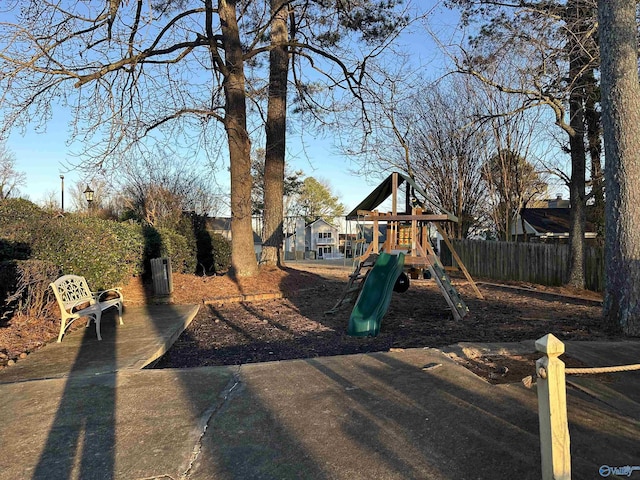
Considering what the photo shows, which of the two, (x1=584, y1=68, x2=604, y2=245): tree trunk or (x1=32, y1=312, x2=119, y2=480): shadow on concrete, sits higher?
(x1=584, y1=68, x2=604, y2=245): tree trunk

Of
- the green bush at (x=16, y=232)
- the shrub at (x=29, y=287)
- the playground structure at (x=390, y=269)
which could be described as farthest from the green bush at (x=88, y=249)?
the playground structure at (x=390, y=269)

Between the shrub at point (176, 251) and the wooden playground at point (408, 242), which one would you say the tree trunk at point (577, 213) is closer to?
the wooden playground at point (408, 242)

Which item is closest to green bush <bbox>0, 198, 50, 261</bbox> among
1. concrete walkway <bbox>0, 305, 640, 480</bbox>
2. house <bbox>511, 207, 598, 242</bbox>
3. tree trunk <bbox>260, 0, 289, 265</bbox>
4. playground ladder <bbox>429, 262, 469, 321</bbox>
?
concrete walkway <bbox>0, 305, 640, 480</bbox>

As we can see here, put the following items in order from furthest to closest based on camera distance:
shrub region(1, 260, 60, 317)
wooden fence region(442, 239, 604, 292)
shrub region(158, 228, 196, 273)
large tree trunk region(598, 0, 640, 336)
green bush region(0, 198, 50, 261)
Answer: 1. wooden fence region(442, 239, 604, 292)
2. shrub region(158, 228, 196, 273)
3. green bush region(0, 198, 50, 261)
4. shrub region(1, 260, 60, 317)
5. large tree trunk region(598, 0, 640, 336)

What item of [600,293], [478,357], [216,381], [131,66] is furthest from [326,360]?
[600,293]

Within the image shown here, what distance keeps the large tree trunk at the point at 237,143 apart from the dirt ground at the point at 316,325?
0.87 metres

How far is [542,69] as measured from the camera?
1079 centimetres

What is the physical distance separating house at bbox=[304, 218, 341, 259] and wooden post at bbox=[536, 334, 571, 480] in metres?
70.7

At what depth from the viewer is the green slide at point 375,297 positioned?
23.3 ft

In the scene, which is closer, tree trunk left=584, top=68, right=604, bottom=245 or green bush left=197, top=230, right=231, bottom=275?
tree trunk left=584, top=68, right=604, bottom=245


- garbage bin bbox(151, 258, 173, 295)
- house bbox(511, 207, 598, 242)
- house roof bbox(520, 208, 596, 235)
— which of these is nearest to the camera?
garbage bin bbox(151, 258, 173, 295)

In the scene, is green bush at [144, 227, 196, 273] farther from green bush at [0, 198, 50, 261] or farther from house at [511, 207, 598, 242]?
house at [511, 207, 598, 242]

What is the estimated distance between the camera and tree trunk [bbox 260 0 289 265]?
14.0 m

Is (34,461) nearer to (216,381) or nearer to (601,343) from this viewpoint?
(216,381)
